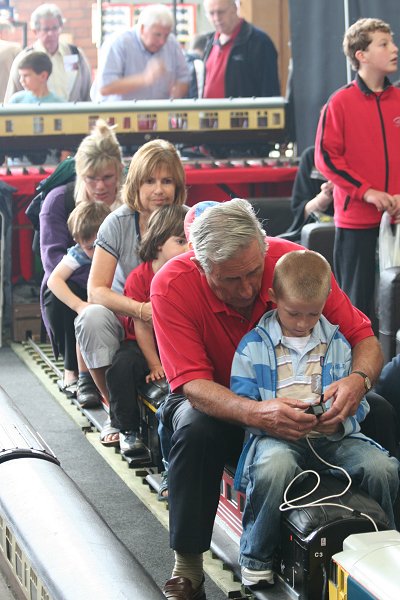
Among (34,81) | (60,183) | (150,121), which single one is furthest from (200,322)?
(34,81)

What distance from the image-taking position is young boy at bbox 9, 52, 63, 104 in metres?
6.83

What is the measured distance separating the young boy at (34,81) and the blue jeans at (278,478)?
4650mm

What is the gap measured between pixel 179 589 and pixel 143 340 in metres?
1.18

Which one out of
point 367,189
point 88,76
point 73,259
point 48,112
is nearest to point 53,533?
point 73,259

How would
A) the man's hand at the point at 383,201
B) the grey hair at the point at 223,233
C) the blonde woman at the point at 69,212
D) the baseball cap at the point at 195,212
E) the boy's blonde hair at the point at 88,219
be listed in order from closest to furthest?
the grey hair at the point at 223,233 → the baseball cap at the point at 195,212 → the boy's blonde hair at the point at 88,219 → the blonde woman at the point at 69,212 → the man's hand at the point at 383,201

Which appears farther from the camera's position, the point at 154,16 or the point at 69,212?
the point at 154,16

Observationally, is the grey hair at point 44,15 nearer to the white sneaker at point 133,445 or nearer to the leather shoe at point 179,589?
the white sneaker at point 133,445

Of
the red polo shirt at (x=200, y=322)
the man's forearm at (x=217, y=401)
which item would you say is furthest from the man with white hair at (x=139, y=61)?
the man's forearm at (x=217, y=401)

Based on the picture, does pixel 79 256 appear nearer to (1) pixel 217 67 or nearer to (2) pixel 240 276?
(2) pixel 240 276

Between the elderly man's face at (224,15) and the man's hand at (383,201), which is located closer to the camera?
the man's hand at (383,201)

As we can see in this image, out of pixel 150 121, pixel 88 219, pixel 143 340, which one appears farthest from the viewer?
pixel 150 121

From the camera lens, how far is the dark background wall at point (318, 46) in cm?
709

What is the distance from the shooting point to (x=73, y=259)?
4.54m

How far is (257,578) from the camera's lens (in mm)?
2598
